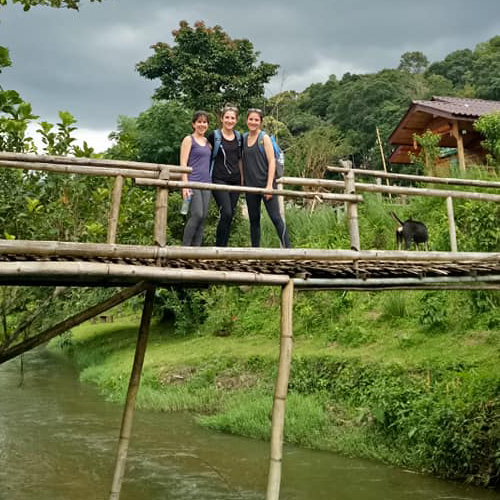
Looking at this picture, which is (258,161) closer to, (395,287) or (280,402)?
(395,287)

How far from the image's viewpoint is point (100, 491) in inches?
327

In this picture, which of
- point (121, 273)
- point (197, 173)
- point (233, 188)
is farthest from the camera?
point (197, 173)

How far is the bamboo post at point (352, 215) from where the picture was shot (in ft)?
17.7

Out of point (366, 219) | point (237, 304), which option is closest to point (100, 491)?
point (237, 304)

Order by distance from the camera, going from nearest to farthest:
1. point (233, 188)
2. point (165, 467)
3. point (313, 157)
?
point (233, 188)
point (165, 467)
point (313, 157)

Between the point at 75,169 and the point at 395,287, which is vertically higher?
the point at 75,169

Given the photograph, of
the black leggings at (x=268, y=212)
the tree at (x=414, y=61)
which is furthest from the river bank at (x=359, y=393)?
the tree at (x=414, y=61)

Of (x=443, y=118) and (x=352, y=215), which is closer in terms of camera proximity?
(x=352, y=215)

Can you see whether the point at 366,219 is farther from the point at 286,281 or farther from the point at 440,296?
the point at 286,281

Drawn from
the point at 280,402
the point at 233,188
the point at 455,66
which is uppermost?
the point at 455,66

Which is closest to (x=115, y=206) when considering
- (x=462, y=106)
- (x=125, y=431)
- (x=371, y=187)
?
(x=371, y=187)

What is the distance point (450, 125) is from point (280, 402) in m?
15.4

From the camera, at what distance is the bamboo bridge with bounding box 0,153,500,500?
4.33m

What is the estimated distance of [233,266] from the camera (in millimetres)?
5121
